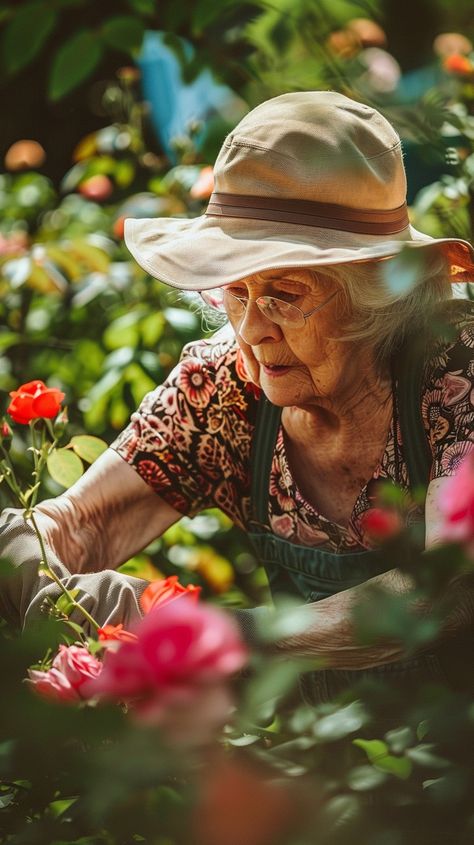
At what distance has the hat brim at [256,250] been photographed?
1.47 m

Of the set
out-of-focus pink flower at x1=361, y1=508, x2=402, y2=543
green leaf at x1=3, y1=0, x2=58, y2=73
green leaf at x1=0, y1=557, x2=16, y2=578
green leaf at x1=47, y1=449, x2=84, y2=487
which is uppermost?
green leaf at x1=3, y1=0, x2=58, y2=73

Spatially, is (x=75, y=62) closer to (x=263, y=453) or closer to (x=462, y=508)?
(x=263, y=453)

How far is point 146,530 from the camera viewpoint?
6.44ft

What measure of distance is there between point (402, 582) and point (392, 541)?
0.62 meters

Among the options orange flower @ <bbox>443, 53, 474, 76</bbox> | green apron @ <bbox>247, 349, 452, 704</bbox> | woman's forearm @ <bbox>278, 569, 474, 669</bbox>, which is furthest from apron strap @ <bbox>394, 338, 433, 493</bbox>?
orange flower @ <bbox>443, 53, 474, 76</bbox>

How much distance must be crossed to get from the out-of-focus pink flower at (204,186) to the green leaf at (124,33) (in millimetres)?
948

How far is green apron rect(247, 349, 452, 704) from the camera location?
1702 millimetres

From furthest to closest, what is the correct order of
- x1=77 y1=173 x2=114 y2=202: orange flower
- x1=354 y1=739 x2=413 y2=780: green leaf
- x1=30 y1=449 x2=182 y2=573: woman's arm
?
x1=77 y1=173 x2=114 y2=202: orange flower
x1=30 y1=449 x2=182 y2=573: woman's arm
x1=354 y1=739 x2=413 y2=780: green leaf

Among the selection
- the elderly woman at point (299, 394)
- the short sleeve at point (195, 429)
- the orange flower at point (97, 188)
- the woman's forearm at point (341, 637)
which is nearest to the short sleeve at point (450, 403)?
the elderly woman at point (299, 394)

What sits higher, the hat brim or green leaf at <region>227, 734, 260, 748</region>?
the hat brim

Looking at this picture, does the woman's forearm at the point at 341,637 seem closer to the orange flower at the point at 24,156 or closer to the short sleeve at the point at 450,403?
the short sleeve at the point at 450,403

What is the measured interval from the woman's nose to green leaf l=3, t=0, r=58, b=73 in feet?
1.55

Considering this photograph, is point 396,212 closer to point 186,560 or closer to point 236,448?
point 236,448

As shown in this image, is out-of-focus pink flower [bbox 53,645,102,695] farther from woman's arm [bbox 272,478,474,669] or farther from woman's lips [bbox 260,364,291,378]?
woman's lips [bbox 260,364,291,378]
